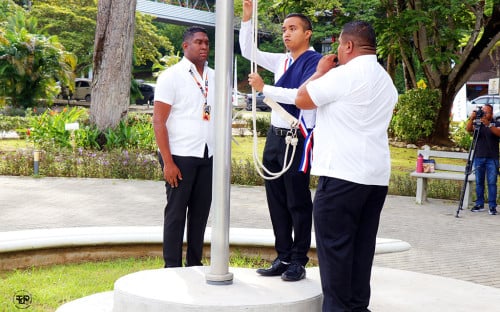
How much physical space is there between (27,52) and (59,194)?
1664 centimetres

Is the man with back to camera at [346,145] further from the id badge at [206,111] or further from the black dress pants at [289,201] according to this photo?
the id badge at [206,111]

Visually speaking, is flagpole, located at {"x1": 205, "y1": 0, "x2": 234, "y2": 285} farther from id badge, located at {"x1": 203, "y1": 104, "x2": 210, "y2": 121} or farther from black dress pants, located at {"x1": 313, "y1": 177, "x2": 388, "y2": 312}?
id badge, located at {"x1": 203, "y1": 104, "x2": 210, "y2": 121}

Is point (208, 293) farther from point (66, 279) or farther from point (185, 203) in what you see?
point (66, 279)

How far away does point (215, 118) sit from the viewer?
4.66m

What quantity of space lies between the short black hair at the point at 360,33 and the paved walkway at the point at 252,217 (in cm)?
338

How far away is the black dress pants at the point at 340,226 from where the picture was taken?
168 inches

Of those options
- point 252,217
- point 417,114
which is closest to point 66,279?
point 252,217

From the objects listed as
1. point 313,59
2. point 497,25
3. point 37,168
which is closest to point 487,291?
point 313,59

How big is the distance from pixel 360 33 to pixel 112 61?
39.9 feet

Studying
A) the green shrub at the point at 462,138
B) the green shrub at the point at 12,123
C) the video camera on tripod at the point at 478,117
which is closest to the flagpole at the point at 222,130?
the video camera on tripod at the point at 478,117

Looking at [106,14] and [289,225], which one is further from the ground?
[106,14]

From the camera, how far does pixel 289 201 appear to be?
486 cm

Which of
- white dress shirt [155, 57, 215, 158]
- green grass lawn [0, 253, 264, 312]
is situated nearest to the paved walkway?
green grass lawn [0, 253, 264, 312]

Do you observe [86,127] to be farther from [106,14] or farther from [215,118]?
[215,118]
